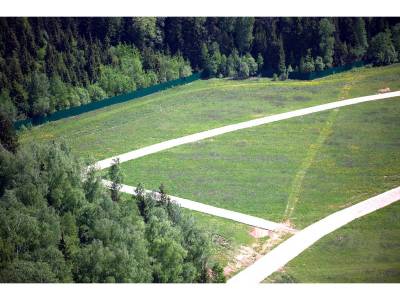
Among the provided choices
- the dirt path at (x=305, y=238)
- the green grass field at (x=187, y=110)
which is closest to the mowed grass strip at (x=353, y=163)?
the dirt path at (x=305, y=238)

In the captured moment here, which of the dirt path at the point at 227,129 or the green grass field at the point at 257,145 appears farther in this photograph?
the dirt path at the point at 227,129

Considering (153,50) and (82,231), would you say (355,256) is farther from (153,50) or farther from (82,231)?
(153,50)

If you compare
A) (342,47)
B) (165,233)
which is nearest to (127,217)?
(165,233)

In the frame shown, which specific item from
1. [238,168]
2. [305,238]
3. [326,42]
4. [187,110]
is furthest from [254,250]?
[326,42]

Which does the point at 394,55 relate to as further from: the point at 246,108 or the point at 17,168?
the point at 17,168

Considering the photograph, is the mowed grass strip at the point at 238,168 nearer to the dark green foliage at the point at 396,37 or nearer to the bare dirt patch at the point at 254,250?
the bare dirt patch at the point at 254,250
